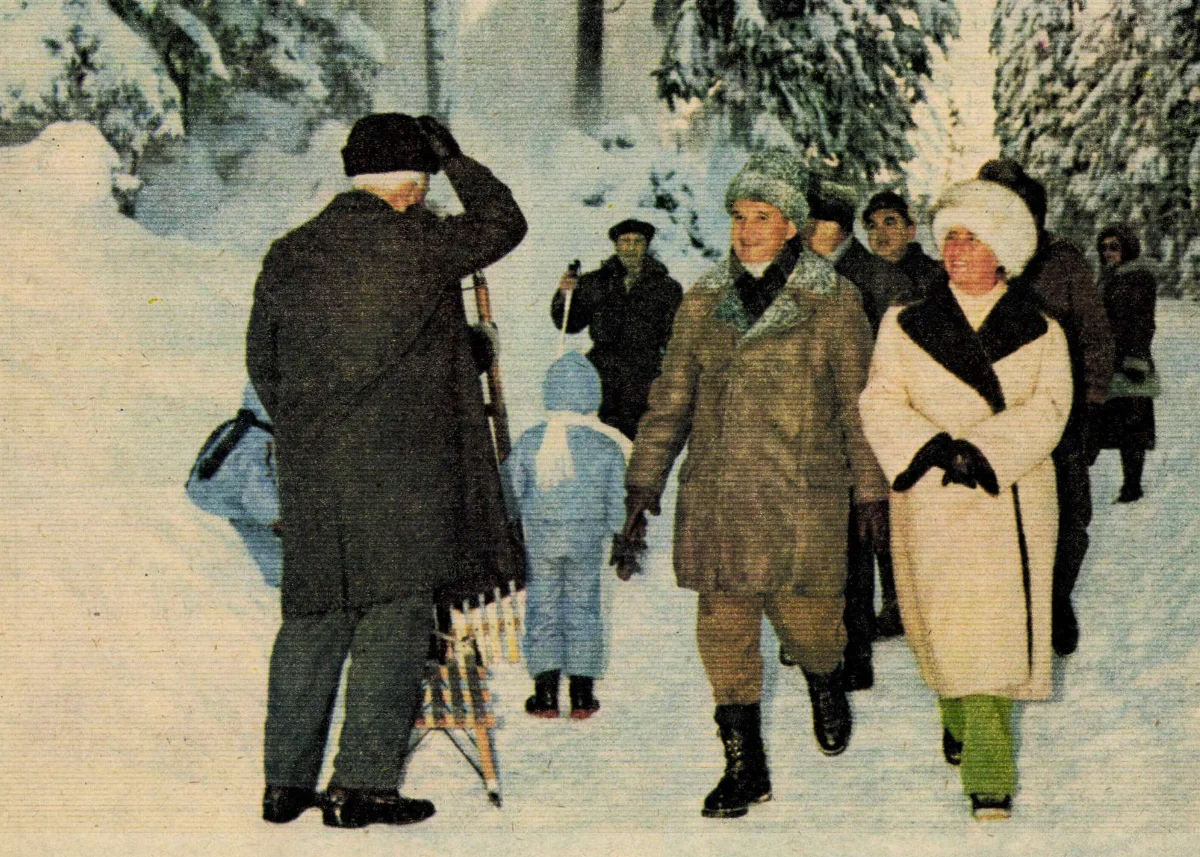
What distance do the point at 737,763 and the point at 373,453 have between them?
1451mm

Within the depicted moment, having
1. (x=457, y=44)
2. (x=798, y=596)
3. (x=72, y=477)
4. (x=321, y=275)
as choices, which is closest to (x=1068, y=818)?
(x=798, y=596)

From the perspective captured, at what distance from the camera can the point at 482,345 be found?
4.78m

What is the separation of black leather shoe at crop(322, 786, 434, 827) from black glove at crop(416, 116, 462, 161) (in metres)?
1.84

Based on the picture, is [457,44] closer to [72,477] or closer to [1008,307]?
[72,477]

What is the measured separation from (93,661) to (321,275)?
1.93 metres

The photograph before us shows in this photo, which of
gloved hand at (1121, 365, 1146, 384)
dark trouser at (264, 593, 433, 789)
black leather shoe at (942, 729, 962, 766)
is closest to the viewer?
dark trouser at (264, 593, 433, 789)

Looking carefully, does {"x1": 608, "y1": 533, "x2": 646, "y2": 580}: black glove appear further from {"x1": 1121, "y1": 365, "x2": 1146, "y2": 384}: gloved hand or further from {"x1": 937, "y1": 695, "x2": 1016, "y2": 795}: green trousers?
{"x1": 1121, "y1": 365, "x2": 1146, "y2": 384}: gloved hand

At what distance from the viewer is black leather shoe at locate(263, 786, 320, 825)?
453cm

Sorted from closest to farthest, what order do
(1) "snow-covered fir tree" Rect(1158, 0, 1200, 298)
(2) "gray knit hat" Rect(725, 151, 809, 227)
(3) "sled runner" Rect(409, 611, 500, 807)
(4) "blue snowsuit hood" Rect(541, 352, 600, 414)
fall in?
(2) "gray knit hat" Rect(725, 151, 809, 227), (3) "sled runner" Rect(409, 611, 500, 807), (4) "blue snowsuit hood" Rect(541, 352, 600, 414), (1) "snow-covered fir tree" Rect(1158, 0, 1200, 298)

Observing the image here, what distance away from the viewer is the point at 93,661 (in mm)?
5562

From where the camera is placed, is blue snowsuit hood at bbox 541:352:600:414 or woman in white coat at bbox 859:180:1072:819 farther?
blue snowsuit hood at bbox 541:352:600:414

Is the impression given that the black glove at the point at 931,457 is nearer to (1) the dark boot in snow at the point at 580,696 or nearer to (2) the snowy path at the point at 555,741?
(2) the snowy path at the point at 555,741

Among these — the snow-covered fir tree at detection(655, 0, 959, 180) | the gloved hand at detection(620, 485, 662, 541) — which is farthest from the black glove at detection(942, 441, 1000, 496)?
the snow-covered fir tree at detection(655, 0, 959, 180)

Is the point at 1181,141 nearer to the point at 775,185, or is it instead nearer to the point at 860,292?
the point at 860,292
